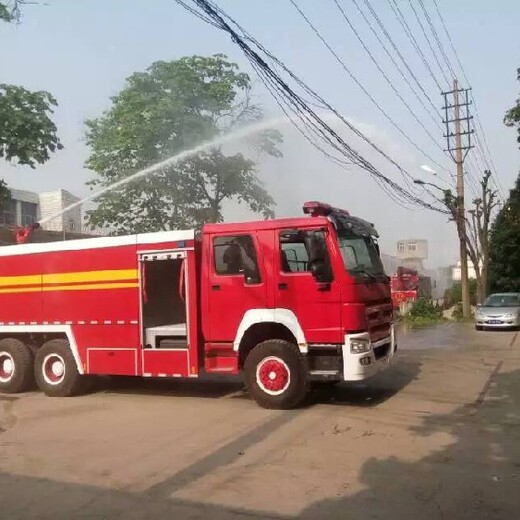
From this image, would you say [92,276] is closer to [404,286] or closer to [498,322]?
[498,322]

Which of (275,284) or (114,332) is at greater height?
(275,284)

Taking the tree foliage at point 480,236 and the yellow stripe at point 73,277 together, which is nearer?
the yellow stripe at point 73,277

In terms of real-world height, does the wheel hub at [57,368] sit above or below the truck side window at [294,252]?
below

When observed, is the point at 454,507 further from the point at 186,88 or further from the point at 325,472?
the point at 186,88

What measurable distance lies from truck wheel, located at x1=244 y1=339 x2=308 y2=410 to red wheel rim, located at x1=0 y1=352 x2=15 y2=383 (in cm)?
439

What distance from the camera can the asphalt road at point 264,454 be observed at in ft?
16.6

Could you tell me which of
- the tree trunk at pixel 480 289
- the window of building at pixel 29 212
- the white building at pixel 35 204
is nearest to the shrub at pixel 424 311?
the tree trunk at pixel 480 289

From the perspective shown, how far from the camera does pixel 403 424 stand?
7719 mm

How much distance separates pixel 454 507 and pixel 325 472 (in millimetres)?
1271

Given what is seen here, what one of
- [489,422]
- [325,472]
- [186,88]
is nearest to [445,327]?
[186,88]

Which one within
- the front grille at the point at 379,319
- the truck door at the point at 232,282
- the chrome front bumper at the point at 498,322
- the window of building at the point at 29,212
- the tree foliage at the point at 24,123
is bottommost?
the chrome front bumper at the point at 498,322

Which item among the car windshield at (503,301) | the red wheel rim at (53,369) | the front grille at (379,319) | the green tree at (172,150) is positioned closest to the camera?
the front grille at (379,319)

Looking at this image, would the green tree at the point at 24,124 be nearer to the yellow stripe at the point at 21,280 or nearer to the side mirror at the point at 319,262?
the yellow stripe at the point at 21,280

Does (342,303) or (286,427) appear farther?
(342,303)
